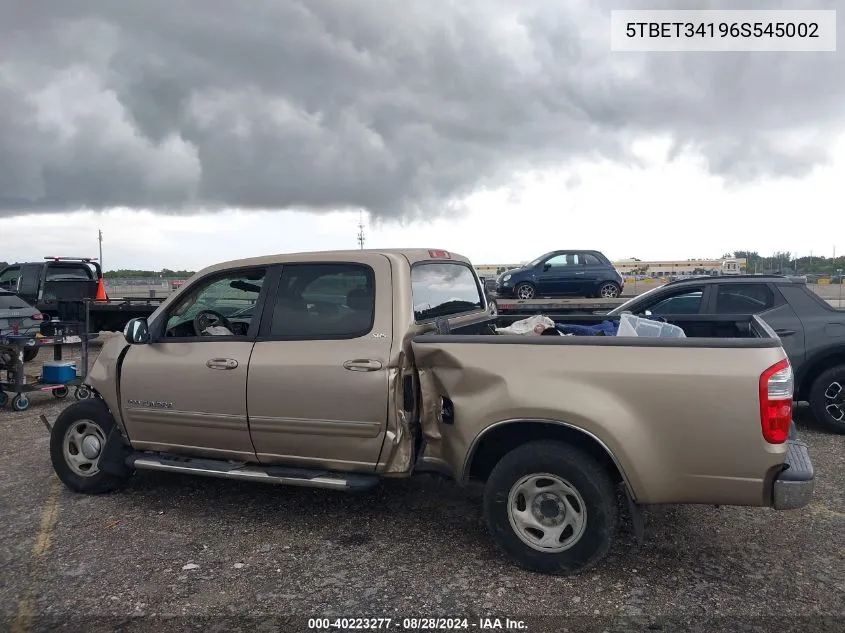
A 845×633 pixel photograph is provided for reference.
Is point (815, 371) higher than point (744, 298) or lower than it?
lower

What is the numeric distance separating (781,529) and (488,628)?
2.33 metres

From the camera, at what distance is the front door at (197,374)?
418 centimetres

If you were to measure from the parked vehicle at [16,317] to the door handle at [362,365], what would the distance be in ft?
23.6

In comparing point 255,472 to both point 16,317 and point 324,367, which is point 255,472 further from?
point 16,317

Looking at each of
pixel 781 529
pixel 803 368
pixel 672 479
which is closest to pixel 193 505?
pixel 672 479

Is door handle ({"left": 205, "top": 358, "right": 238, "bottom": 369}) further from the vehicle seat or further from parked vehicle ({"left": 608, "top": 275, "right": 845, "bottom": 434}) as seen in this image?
parked vehicle ({"left": 608, "top": 275, "right": 845, "bottom": 434})

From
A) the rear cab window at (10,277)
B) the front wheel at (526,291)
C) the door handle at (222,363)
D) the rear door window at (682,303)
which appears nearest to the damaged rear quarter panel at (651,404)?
the door handle at (222,363)

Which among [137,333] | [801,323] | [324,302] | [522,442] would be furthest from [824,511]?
[137,333]

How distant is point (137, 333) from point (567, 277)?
12812mm

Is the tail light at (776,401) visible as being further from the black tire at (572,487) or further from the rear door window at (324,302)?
the rear door window at (324,302)

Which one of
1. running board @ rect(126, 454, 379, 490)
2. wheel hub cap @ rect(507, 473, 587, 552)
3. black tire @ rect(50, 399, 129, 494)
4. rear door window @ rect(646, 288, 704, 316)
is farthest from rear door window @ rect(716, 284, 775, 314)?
black tire @ rect(50, 399, 129, 494)

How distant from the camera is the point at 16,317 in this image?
30.1ft

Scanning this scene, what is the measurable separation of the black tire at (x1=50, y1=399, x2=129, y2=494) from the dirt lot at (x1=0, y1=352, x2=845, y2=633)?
114 mm

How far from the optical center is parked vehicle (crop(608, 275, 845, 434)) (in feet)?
21.3
